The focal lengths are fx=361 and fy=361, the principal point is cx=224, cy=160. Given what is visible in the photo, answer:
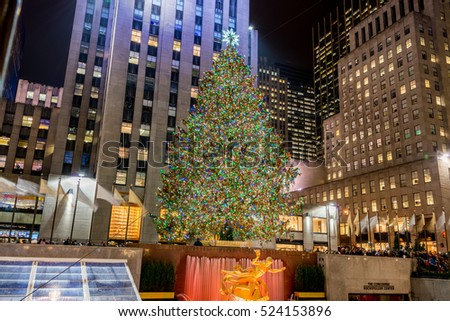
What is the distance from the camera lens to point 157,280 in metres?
18.7

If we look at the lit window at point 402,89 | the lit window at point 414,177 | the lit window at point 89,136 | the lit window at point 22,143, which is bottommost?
the lit window at point 414,177

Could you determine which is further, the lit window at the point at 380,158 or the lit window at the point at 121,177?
the lit window at the point at 380,158

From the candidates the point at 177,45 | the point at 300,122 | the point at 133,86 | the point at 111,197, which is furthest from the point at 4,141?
the point at 300,122

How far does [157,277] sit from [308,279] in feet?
29.7

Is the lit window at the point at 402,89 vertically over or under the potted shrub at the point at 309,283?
over

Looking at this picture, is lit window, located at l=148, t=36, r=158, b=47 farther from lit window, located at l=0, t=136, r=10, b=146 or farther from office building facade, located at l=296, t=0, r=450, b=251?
office building facade, located at l=296, t=0, r=450, b=251

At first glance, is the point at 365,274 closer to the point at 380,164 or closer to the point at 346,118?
the point at 380,164

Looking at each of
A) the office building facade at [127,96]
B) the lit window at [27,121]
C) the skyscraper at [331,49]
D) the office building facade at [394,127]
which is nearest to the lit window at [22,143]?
the lit window at [27,121]

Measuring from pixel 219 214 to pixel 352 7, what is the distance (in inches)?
5165

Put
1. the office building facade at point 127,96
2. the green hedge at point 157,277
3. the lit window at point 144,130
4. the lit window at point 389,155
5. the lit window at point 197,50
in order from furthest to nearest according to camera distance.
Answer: the lit window at point 389,155
the lit window at point 197,50
the lit window at point 144,130
the office building facade at point 127,96
the green hedge at point 157,277

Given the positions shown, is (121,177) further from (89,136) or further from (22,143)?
(22,143)

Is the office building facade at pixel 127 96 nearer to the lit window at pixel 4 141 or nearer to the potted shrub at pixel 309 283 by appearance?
the lit window at pixel 4 141

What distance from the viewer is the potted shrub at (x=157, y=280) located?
18.3 meters

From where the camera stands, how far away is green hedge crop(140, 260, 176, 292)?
1848cm
